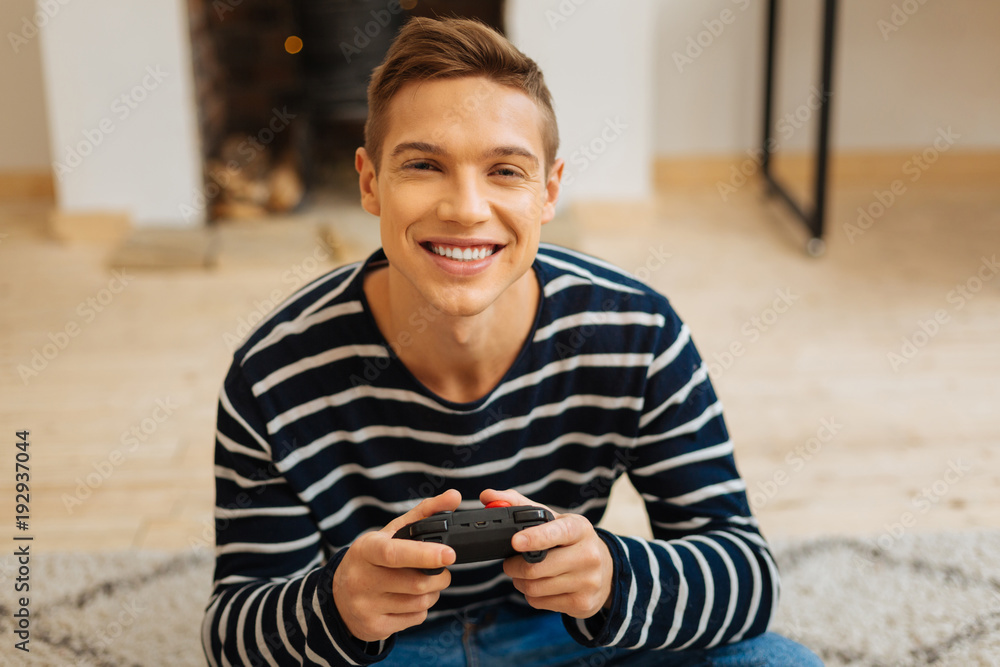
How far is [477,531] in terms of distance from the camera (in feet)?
2.66

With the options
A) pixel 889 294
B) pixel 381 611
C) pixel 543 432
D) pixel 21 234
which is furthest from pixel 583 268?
pixel 21 234

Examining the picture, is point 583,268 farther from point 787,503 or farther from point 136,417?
point 136,417

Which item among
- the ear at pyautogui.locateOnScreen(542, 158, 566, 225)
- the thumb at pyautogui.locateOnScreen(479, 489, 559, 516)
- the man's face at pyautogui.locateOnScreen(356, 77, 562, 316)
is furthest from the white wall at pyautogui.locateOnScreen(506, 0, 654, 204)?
the thumb at pyautogui.locateOnScreen(479, 489, 559, 516)

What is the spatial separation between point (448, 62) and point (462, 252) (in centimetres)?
16

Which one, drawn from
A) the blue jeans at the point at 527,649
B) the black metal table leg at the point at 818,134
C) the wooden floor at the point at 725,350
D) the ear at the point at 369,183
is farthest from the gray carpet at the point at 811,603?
the black metal table leg at the point at 818,134

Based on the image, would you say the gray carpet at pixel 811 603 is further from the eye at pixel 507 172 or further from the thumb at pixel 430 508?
the eye at pixel 507 172

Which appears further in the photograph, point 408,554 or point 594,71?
point 594,71

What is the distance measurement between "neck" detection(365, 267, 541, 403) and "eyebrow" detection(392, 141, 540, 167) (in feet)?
0.44

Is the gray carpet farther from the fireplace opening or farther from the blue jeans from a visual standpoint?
the fireplace opening

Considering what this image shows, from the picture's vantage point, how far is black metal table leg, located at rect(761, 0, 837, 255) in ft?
8.29

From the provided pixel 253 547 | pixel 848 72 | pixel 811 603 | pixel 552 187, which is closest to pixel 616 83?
pixel 848 72

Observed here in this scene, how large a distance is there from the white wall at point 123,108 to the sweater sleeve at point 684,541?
2.25m

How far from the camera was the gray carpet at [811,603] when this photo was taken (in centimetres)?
133

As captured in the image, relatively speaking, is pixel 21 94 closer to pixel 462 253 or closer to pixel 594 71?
pixel 594 71
